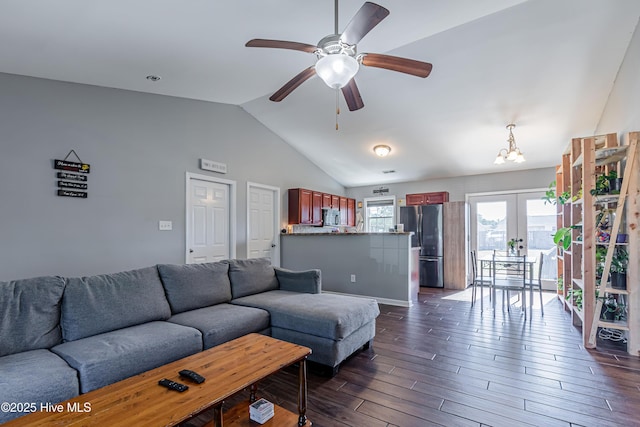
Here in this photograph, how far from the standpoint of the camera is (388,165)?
6668mm

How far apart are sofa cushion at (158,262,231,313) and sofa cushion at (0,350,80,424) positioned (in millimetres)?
1006

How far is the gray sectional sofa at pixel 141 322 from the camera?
5.83 ft

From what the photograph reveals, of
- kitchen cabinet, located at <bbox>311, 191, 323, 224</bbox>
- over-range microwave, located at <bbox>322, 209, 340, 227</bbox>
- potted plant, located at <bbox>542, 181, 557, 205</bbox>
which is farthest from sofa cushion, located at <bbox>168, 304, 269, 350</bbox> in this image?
potted plant, located at <bbox>542, 181, 557, 205</bbox>

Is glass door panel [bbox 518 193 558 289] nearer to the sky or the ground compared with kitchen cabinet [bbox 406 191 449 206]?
nearer to the ground

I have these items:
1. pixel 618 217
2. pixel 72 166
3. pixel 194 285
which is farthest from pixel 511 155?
pixel 72 166

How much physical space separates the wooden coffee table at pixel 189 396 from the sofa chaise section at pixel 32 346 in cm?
36

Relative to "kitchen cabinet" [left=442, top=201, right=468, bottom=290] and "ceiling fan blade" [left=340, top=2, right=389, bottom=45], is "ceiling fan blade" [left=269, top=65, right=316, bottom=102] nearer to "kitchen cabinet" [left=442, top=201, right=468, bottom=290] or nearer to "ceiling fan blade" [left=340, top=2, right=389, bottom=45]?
"ceiling fan blade" [left=340, top=2, right=389, bottom=45]

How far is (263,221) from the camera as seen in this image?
583 centimetres

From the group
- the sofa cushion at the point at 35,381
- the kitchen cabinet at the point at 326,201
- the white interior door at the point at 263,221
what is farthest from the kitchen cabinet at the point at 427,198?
the sofa cushion at the point at 35,381

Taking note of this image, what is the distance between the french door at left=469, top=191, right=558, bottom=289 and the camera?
5906mm

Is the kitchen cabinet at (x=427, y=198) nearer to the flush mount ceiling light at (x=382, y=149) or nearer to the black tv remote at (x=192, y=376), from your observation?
the flush mount ceiling light at (x=382, y=149)

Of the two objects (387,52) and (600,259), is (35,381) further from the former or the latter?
(600,259)

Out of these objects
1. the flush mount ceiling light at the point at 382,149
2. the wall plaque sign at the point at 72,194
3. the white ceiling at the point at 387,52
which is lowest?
the wall plaque sign at the point at 72,194

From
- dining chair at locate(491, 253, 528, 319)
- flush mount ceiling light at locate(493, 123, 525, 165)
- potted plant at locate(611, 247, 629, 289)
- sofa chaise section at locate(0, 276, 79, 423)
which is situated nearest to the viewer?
sofa chaise section at locate(0, 276, 79, 423)
